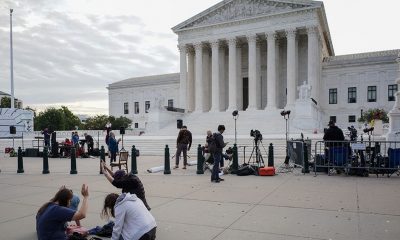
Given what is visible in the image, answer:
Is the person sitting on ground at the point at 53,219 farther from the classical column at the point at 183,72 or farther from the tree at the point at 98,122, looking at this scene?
the tree at the point at 98,122

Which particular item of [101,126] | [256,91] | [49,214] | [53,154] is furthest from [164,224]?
[101,126]

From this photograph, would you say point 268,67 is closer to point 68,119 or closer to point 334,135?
point 334,135

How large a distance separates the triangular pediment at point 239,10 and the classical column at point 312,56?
3392 millimetres

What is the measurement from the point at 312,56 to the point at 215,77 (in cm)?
1421

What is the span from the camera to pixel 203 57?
57.6 m

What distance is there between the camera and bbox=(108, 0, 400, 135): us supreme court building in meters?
48.5

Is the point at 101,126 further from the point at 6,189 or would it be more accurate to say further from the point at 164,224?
the point at 164,224

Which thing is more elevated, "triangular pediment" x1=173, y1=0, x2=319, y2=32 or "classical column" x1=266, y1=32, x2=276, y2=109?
"triangular pediment" x1=173, y1=0, x2=319, y2=32

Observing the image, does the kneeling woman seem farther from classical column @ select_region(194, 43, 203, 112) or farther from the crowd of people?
classical column @ select_region(194, 43, 203, 112)

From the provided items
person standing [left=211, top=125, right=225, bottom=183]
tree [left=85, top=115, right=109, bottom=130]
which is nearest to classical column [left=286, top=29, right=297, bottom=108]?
person standing [left=211, top=125, right=225, bottom=183]

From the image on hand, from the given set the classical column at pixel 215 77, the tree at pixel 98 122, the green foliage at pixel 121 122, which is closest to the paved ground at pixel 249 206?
the classical column at pixel 215 77

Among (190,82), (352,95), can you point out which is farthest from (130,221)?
(352,95)

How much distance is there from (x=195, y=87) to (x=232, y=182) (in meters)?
45.8

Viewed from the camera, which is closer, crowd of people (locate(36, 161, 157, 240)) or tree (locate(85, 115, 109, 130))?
crowd of people (locate(36, 161, 157, 240))
